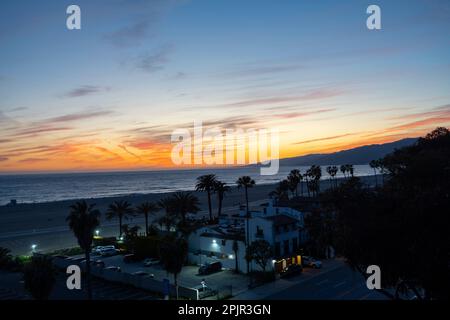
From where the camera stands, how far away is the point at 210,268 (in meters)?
38.1

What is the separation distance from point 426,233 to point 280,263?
24.4 metres

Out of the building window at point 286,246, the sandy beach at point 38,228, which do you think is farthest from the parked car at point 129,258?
the building window at point 286,246

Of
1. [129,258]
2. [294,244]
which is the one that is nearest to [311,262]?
[294,244]

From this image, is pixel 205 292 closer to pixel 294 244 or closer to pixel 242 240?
pixel 242 240

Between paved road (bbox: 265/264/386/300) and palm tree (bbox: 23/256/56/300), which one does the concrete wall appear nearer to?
paved road (bbox: 265/264/386/300)

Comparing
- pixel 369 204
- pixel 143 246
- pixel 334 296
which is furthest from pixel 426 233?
pixel 143 246

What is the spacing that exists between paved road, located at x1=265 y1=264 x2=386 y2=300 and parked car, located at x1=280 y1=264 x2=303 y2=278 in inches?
42.6

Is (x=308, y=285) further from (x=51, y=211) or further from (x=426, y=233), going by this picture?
(x=51, y=211)

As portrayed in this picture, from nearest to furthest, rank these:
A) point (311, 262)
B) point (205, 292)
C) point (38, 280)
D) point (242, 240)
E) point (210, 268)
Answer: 1. point (38, 280)
2. point (205, 292)
3. point (210, 268)
4. point (242, 240)
5. point (311, 262)

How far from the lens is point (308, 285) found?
3238 centimetres

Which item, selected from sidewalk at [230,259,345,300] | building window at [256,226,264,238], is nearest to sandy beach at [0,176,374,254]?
building window at [256,226,264,238]

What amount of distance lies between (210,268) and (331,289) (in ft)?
42.6

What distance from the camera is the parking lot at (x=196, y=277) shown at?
110ft
